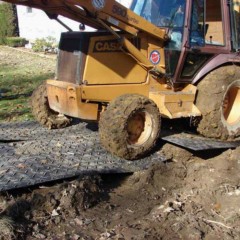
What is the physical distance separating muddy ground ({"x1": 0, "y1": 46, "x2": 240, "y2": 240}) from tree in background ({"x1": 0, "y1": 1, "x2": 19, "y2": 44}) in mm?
22127

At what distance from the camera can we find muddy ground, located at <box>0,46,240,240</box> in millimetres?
3943

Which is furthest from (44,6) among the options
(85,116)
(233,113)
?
(233,113)

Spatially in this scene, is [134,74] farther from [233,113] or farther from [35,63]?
[35,63]

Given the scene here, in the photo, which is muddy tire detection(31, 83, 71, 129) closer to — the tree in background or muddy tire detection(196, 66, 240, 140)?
muddy tire detection(196, 66, 240, 140)

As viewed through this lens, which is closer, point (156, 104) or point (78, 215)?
point (78, 215)

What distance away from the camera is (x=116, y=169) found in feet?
17.4

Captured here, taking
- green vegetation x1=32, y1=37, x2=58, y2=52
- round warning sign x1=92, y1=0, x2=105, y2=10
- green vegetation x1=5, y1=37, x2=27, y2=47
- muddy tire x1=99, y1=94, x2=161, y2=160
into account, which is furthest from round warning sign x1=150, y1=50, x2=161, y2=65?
green vegetation x1=5, y1=37, x2=27, y2=47

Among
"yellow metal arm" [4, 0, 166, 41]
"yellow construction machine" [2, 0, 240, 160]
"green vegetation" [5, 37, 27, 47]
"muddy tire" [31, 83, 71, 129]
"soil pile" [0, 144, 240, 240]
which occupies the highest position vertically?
"yellow metal arm" [4, 0, 166, 41]

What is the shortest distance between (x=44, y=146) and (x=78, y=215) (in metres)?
1.88

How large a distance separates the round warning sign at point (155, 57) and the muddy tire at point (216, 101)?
0.78 m

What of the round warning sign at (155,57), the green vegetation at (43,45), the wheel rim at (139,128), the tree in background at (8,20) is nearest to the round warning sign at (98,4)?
the round warning sign at (155,57)

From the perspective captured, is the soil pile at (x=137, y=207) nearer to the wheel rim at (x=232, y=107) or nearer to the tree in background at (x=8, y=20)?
the wheel rim at (x=232, y=107)

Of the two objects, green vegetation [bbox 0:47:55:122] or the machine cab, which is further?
green vegetation [bbox 0:47:55:122]

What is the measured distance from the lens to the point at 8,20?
2588 cm
